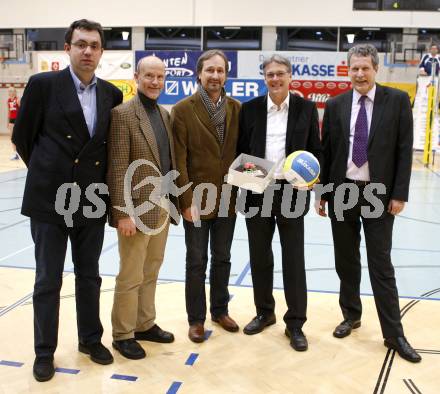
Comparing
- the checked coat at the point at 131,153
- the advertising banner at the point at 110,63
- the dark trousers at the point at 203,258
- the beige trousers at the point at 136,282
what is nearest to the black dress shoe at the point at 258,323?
the dark trousers at the point at 203,258

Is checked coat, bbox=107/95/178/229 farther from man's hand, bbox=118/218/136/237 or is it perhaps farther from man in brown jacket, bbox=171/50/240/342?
man in brown jacket, bbox=171/50/240/342

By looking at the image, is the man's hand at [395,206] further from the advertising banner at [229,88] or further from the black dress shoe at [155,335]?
the advertising banner at [229,88]

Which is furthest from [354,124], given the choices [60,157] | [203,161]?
[60,157]

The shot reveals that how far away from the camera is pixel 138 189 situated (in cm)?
329

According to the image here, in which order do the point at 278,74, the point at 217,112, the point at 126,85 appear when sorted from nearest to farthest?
1. the point at 278,74
2. the point at 217,112
3. the point at 126,85

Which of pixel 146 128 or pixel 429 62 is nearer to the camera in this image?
Answer: pixel 146 128

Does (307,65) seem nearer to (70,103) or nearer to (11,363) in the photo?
(70,103)

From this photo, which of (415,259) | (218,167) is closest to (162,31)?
(415,259)

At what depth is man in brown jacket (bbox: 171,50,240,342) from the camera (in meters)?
3.50

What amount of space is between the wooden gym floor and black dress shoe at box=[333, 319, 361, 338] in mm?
39

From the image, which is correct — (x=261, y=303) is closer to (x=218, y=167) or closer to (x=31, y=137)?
(x=218, y=167)

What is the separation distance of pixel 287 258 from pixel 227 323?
0.68m

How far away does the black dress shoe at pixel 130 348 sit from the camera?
339 cm

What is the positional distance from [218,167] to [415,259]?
3116 mm
